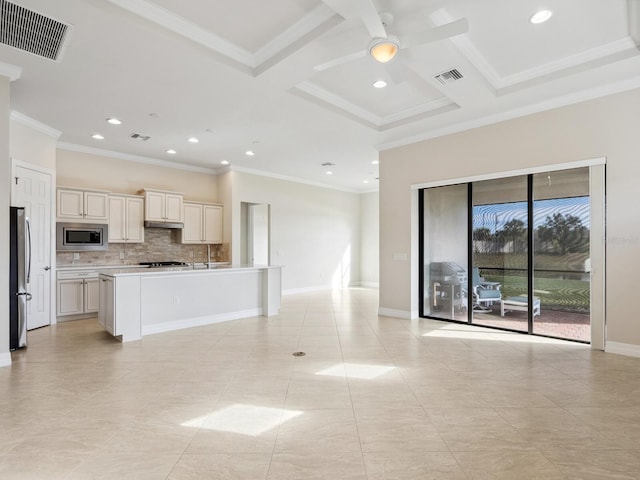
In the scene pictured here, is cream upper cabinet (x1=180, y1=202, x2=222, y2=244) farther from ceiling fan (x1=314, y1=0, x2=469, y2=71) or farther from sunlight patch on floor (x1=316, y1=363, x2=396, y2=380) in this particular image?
ceiling fan (x1=314, y1=0, x2=469, y2=71)

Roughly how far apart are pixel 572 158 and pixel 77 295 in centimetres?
790

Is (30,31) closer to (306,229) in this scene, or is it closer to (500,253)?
(500,253)

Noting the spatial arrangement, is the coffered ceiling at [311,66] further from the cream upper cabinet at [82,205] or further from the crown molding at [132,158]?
the cream upper cabinet at [82,205]

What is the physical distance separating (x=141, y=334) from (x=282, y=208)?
519cm

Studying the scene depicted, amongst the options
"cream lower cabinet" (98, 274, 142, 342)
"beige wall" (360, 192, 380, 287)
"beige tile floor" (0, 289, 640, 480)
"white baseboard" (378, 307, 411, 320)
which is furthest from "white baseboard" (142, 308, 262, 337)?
"beige wall" (360, 192, 380, 287)

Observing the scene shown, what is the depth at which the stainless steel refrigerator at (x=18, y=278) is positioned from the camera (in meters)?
4.12

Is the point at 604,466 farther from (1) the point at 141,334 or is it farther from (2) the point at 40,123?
(2) the point at 40,123

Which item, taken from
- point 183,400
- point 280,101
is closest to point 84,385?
point 183,400

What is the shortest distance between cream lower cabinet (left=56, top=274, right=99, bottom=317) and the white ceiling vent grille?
3.92 metres

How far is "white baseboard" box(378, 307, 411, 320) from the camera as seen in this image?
6.08 meters

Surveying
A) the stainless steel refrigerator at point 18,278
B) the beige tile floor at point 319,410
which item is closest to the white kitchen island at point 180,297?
the beige tile floor at point 319,410

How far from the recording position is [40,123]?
17.7 ft

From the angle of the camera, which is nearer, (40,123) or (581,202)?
(581,202)

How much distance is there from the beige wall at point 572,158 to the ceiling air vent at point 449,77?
4.86 feet
